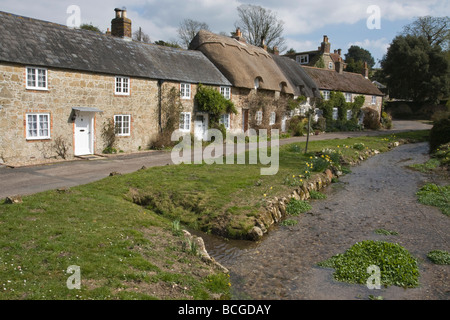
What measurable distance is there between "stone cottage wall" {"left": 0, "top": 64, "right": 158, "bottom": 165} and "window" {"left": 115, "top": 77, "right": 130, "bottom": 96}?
0.23 m

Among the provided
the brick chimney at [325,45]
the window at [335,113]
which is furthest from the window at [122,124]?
the brick chimney at [325,45]

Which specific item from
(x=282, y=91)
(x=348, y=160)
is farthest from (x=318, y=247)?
(x=282, y=91)

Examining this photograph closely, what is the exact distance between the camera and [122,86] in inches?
768

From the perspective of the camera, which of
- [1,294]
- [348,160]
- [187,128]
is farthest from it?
[187,128]

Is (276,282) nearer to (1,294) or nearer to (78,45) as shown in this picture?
(1,294)

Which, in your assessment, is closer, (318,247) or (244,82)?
(318,247)

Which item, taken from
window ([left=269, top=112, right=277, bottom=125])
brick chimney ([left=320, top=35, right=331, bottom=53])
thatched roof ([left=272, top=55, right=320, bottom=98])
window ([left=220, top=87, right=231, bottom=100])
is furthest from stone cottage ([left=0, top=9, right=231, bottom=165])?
brick chimney ([left=320, top=35, right=331, bottom=53])

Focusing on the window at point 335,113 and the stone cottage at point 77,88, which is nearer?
the stone cottage at point 77,88

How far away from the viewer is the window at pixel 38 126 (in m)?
16.1

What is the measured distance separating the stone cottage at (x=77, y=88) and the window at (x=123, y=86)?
53 mm

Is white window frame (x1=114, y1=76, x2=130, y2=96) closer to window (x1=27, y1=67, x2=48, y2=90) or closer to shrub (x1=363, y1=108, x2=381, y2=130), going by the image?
window (x1=27, y1=67, x2=48, y2=90)

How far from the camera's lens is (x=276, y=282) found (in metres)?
7.11

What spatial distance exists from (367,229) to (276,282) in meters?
4.27

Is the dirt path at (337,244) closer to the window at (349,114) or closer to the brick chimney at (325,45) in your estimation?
the window at (349,114)
